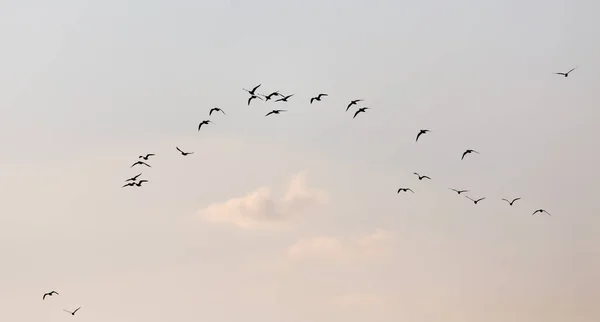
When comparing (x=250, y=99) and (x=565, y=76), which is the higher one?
(x=565, y=76)

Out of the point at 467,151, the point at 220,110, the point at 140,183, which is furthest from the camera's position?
the point at 140,183

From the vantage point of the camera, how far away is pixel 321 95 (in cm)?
17025

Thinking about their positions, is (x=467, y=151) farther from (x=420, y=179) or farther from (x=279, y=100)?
(x=279, y=100)

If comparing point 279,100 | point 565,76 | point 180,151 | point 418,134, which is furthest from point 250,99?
point 565,76

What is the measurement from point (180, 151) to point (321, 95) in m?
25.3

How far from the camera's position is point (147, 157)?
19012cm

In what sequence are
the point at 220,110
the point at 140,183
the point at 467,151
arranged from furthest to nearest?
the point at 140,183, the point at 467,151, the point at 220,110

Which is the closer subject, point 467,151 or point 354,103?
point 354,103

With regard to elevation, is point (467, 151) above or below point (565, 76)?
below

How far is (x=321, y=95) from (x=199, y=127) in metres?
19.8

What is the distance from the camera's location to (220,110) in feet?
546

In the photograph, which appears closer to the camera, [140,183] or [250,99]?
[250,99]

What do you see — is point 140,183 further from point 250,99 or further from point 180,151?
point 250,99

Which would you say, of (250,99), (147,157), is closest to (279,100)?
(250,99)
